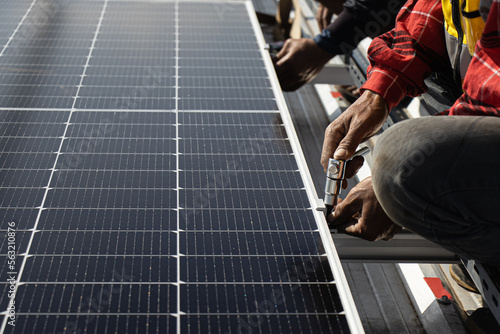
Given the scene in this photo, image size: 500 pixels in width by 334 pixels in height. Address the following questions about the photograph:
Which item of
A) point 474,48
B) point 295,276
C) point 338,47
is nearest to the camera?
point 295,276

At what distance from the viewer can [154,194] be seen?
2.26m

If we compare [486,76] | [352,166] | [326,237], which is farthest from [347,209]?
[486,76]

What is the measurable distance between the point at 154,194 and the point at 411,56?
1.25m

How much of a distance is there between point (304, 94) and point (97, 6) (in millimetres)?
1653

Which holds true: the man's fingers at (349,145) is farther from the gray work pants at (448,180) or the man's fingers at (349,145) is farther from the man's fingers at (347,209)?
the gray work pants at (448,180)

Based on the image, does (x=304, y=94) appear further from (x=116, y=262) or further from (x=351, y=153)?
(x=116, y=262)

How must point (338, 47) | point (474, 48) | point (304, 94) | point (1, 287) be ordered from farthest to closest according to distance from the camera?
point (304, 94) → point (338, 47) → point (474, 48) → point (1, 287)

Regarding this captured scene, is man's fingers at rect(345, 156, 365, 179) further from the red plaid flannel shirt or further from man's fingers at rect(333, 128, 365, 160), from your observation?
the red plaid flannel shirt

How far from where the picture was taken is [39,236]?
2023 mm

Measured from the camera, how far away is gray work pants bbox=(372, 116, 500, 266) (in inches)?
72.8

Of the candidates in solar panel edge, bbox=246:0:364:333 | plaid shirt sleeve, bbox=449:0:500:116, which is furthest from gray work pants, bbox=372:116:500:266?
solar panel edge, bbox=246:0:364:333

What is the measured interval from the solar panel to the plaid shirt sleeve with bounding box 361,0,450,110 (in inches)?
17.8

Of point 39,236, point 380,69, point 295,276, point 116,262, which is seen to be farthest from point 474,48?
point 39,236

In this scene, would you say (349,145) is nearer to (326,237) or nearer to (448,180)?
(326,237)
